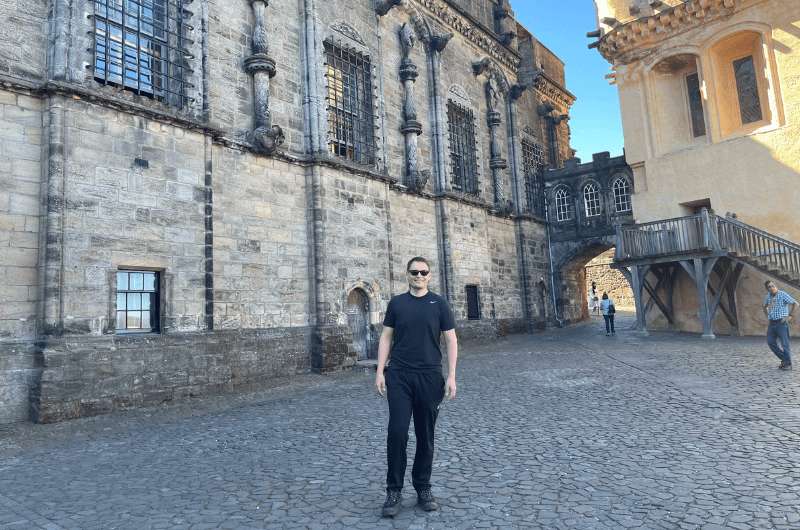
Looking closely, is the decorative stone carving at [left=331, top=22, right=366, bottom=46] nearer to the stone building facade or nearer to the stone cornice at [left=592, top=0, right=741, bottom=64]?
the stone building facade

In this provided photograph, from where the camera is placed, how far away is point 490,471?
4.62 meters

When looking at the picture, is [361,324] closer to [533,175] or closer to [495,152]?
[495,152]

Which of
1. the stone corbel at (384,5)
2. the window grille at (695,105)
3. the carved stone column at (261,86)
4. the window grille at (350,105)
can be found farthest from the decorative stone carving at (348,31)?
the window grille at (695,105)

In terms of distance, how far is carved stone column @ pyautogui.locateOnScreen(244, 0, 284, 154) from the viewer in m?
11.9

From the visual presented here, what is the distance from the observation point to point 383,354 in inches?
156

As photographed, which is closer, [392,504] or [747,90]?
[392,504]

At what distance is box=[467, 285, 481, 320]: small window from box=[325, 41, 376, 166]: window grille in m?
6.61

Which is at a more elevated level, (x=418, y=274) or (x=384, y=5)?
(x=384, y=5)

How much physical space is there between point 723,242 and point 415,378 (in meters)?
15.0

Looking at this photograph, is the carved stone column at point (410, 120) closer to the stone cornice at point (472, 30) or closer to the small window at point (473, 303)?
the stone cornice at point (472, 30)

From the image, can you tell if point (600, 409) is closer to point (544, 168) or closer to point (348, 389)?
point (348, 389)

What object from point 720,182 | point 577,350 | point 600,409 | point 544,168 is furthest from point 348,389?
point 544,168

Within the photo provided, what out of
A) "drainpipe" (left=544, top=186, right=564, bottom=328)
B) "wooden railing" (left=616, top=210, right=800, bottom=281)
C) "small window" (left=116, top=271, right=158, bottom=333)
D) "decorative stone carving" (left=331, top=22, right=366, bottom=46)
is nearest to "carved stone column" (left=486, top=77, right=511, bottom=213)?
"drainpipe" (left=544, top=186, right=564, bottom=328)

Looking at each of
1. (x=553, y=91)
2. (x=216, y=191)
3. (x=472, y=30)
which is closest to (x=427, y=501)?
(x=216, y=191)
